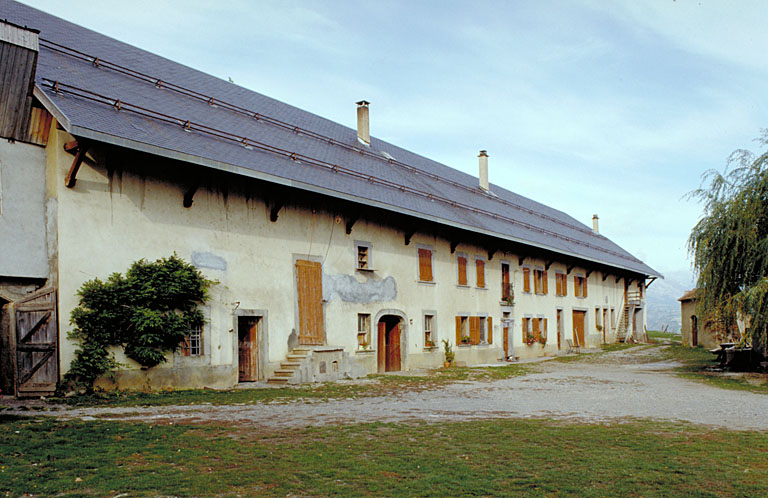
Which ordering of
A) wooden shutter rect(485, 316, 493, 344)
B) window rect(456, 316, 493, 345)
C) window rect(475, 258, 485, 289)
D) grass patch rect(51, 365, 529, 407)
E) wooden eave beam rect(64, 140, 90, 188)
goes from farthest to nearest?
wooden shutter rect(485, 316, 493, 344) < window rect(475, 258, 485, 289) < window rect(456, 316, 493, 345) < wooden eave beam rect(64, 140, 90, 188) < grass patch rect(51, 365, 529, 407)

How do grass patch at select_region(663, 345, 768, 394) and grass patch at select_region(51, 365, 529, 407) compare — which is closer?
grass patch at select_region(51, 365, 529, 407)

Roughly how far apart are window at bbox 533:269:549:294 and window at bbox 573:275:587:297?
455cm

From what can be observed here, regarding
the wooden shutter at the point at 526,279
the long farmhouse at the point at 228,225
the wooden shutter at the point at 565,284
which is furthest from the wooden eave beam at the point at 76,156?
the wooden shutter at the point at 565,284

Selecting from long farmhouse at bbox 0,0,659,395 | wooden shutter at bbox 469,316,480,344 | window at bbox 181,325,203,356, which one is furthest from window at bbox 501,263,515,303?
window at bbox 181,325,203,356

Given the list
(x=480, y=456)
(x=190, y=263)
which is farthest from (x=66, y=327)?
(x=480, y=456)

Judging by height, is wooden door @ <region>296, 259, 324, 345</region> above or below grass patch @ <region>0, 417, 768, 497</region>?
above

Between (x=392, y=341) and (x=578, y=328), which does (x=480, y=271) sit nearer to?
(x=392, y=341)

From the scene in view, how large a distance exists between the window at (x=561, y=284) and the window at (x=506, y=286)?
591 centimetres

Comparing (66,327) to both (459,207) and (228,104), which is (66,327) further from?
(459,207)

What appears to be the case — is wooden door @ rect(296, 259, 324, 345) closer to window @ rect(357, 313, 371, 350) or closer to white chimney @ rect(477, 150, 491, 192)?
window @ rect(357, 313, 371, 350)

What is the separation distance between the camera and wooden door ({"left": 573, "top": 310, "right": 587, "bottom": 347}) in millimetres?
37031

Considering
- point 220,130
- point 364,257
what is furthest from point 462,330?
point 220,130

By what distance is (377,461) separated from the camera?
755 cm

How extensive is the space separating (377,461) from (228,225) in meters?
10.6
